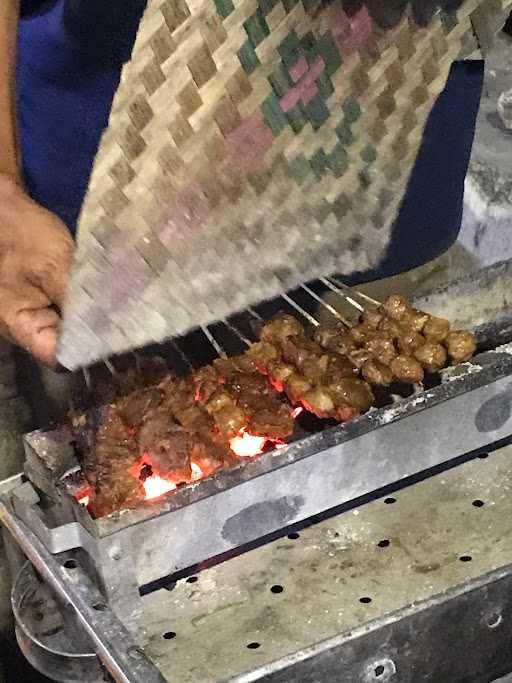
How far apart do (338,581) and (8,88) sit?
1.35 metres

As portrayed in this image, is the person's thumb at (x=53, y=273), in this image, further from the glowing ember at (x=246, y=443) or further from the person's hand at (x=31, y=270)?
the glowing ember at (x=246, y=443)

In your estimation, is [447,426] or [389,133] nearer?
[389,133]

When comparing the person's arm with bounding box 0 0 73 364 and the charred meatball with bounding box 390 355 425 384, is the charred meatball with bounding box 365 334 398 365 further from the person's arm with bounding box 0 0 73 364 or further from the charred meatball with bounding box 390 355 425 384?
the person's arm with bounding box 0 0 73 364

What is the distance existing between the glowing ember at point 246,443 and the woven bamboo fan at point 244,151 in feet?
0.93

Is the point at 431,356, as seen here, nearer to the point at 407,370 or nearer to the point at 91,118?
the point at 407,370

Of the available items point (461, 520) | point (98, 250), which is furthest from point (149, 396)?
point (461, 520)

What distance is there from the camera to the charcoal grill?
1616mm

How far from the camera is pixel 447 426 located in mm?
1897

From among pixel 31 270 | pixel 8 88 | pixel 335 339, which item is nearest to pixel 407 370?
pixel 335 339

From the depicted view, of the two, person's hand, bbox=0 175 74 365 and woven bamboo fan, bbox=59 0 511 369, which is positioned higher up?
woven bamboo fan, bbox=59 0 511 369

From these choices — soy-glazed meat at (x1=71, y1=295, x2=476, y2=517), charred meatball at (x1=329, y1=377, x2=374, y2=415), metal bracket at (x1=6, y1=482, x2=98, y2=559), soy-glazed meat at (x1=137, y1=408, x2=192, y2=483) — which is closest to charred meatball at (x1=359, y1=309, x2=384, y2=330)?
soy-glazed meat at (x1=71, y1=295, x2=476, y2=517)

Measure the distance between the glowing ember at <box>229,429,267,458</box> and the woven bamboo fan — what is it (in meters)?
0.28

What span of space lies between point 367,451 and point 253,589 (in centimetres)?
31

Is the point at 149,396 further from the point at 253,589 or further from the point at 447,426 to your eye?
→ the point at 447,426
